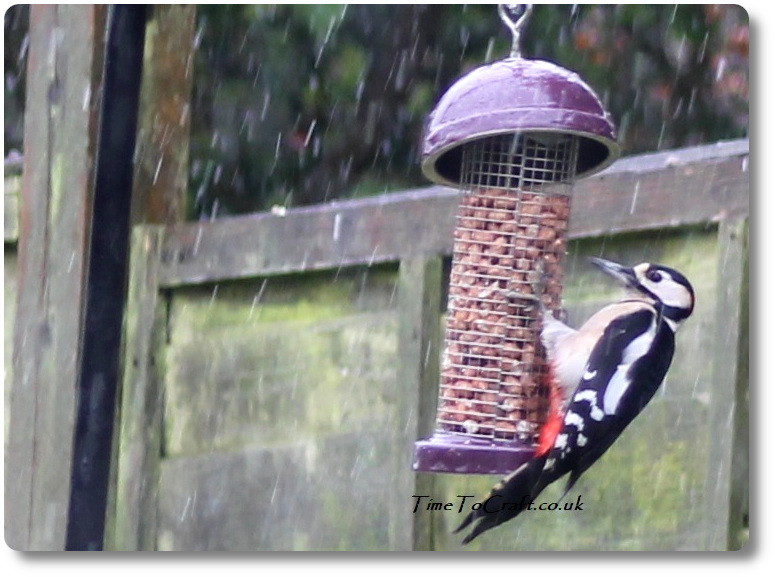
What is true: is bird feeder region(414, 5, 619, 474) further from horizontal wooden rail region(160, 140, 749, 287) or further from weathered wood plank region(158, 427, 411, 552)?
weathered wood plank region(158, 427, 411, 552)

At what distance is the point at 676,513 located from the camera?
7.10ft

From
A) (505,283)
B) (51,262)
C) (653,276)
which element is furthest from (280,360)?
(653,276)

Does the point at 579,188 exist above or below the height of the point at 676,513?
above

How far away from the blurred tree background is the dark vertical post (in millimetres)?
165

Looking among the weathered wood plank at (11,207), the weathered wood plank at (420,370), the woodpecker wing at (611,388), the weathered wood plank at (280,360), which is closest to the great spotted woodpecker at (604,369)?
the woodpecker wing at (611,388)

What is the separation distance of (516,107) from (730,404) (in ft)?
1.68

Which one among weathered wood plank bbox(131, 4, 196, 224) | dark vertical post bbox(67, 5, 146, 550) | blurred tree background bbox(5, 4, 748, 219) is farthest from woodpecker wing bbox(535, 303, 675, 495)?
weathered wood plank bbox(131, 4, 196, 224)

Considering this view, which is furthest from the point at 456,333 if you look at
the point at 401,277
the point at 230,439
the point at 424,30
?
the point at 424,30

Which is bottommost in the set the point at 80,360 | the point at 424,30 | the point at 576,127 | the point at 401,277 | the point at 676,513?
the point at 676,513

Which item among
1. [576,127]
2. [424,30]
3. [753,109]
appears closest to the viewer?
[576,127]

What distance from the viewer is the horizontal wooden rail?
2184 millimetres

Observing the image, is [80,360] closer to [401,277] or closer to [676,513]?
[401,277]

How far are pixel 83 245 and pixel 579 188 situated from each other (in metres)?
0.73

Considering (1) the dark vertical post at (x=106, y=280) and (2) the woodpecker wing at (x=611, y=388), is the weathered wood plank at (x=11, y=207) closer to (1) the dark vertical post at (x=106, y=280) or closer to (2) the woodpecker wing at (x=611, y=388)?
(1) the dark vertical post at (x=106, y=280)
